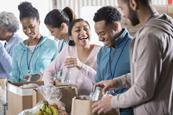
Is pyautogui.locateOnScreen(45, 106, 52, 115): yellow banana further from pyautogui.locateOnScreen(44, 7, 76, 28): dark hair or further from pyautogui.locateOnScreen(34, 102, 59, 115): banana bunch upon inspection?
pyautogui.locateOnScreen(44, 7, 76, 28): dark hair

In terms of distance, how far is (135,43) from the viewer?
4.75ft

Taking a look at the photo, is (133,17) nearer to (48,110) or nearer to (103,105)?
(103,105)

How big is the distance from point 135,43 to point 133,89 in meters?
0.19

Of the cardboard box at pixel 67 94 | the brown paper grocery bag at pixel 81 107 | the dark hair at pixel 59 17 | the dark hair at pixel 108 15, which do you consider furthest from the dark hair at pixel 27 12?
the brown paper grocery bag at pixel 81 107

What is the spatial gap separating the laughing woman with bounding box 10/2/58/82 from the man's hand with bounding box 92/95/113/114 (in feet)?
3.92

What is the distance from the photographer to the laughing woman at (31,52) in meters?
2.69

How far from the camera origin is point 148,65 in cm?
137

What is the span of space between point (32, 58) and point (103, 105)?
4.31 ft

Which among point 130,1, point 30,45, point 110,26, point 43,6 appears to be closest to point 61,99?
point 110,26

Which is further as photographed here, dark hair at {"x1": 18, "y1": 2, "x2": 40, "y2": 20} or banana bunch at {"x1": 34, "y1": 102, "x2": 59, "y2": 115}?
dark hair at {"x1": 18, "y1": 2, "x2": 40, "y2": 20}

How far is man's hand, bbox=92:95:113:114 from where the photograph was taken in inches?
58.9

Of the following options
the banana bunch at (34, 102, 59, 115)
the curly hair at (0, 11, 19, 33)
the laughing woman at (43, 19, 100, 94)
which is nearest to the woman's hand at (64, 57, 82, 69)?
the laughing woman at (43, 19, 100, 94)

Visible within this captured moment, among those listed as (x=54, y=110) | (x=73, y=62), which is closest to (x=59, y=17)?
(x=73, y=62)

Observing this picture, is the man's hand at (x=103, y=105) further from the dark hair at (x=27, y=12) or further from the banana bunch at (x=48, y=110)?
the dark hair at (x=27, y=12)
